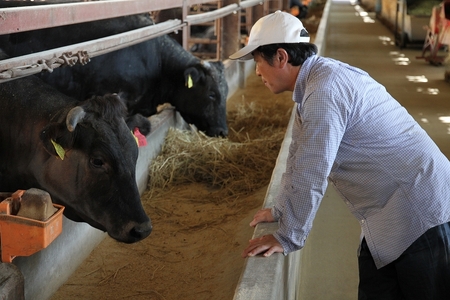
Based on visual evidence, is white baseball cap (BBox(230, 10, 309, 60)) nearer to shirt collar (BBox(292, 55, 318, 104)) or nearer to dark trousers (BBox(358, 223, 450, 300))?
shirt collar (BBox(292, 55, 318, 104))

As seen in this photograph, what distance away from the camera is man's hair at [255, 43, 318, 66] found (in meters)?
2.50

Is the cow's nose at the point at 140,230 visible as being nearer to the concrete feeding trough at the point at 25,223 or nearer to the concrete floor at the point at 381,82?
the concrete feeding trough at the point at 25,223

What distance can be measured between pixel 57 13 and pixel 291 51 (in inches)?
68.4

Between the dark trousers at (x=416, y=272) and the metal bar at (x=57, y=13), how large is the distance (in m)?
2.15

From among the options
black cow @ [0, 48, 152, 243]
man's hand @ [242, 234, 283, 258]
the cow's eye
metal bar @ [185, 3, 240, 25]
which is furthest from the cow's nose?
metal bar @ [185, 3, 240, 25]

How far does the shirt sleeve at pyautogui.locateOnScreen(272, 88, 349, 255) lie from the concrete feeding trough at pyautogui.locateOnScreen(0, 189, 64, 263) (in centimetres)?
115

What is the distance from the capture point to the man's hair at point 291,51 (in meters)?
2.50

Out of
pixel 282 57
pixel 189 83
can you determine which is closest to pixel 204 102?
pixel 189 83

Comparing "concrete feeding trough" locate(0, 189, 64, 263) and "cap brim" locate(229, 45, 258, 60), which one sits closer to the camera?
"cap brim" locate(229, 45, 258, 60)

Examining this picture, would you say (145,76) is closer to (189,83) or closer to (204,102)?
(189,83)

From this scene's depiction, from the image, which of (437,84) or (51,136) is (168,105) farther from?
(437,84)

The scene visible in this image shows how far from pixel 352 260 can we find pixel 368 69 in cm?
937

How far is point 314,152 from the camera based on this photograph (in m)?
2.32

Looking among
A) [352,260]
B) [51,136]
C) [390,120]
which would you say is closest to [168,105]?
[352,260]
